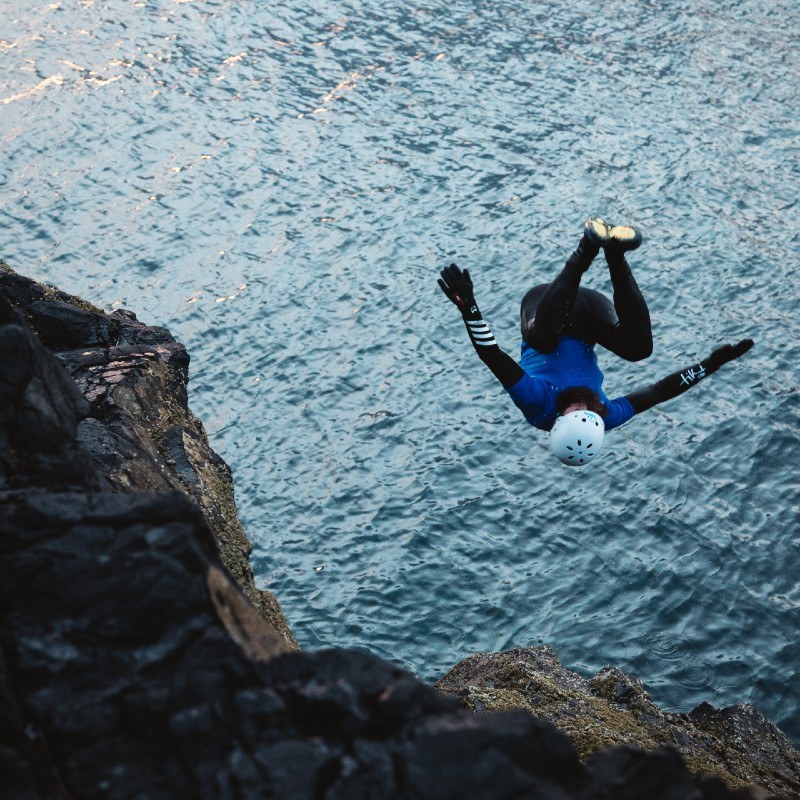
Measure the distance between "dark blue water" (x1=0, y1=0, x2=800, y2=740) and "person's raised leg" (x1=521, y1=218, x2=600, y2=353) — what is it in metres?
7.80

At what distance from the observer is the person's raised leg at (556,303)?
1041 cm

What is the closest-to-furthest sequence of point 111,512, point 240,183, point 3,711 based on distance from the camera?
point 3,711 < point 111,512 < point 240,183

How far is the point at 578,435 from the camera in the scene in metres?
10.2

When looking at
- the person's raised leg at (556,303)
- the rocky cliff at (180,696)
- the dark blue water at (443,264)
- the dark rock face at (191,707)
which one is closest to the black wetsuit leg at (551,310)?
the person's raised leg at (556,303)

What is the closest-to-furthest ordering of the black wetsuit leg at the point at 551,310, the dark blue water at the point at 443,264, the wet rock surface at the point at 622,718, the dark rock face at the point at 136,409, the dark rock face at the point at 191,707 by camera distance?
the dark rock face at the point at 191,707
the dark rock face at the point at 136,409
the black wetsuit leg at the point at 551,310
the wet rock surface at the point at 622,718
the dark blue water at the point at 443,264

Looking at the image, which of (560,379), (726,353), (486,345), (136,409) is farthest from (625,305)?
(136,409)

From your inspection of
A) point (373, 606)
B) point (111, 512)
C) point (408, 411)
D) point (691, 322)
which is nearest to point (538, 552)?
point (373, 606)

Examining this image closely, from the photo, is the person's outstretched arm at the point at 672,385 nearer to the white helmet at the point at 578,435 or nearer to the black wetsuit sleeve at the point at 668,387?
the black wetsuit sleeve at the point at 668,387

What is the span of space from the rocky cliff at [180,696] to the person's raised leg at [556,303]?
18.2 feet

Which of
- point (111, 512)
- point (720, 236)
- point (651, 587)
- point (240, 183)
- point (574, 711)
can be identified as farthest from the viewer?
point (240, 183)

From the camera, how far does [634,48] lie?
3428 centimetres

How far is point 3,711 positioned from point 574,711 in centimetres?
747

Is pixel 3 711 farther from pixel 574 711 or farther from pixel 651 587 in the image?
pixel 651 587

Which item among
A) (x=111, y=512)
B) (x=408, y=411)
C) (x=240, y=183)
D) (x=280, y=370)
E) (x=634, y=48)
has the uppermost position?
(x=634, y=48)
